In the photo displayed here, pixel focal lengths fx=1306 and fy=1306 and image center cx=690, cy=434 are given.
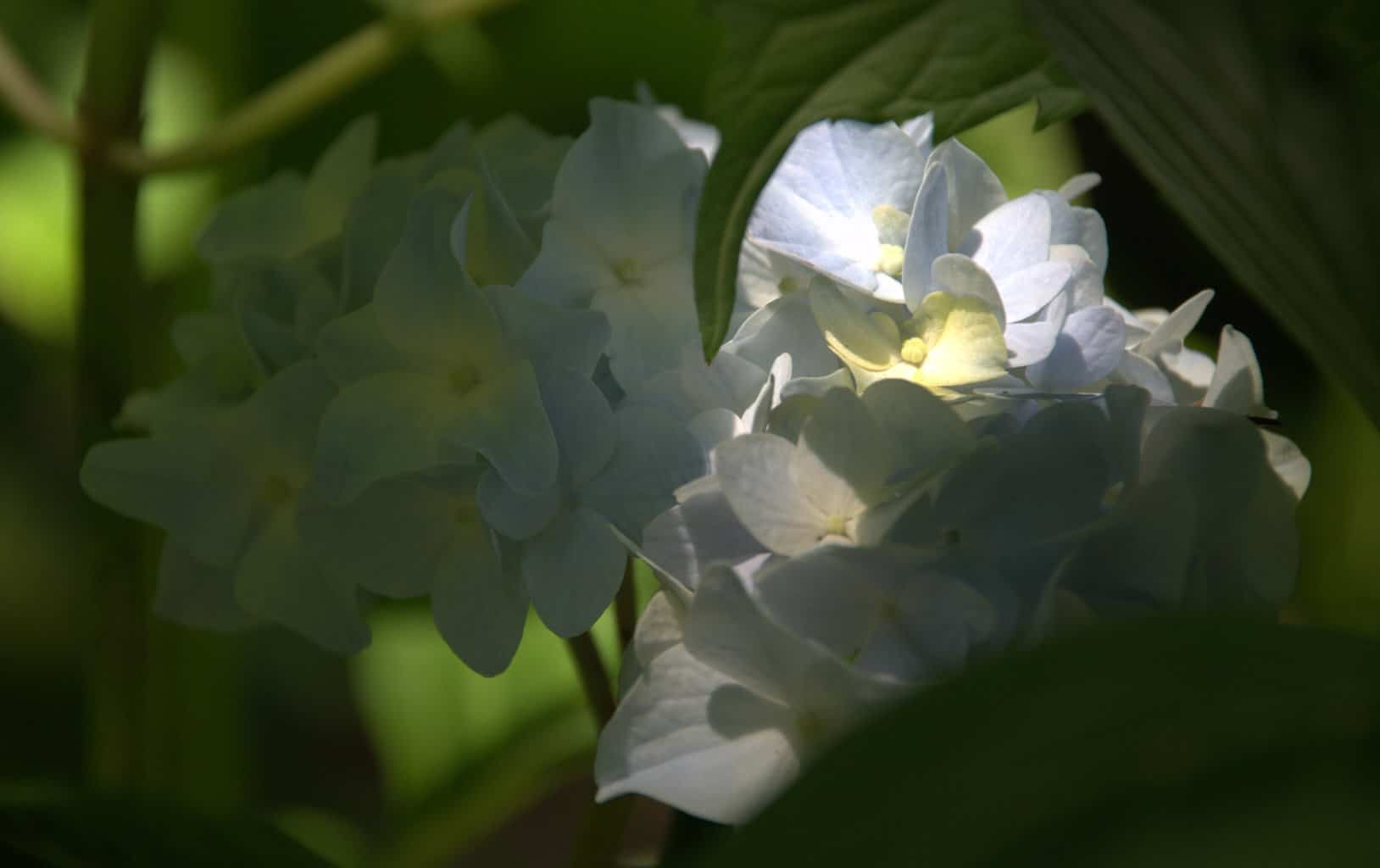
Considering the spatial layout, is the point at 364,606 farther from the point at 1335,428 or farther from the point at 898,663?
the point at 1335,428

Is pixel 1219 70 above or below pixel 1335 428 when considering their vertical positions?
above

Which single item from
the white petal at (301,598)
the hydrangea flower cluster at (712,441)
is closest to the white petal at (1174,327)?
the hydrangea flower cluster at (712,441)

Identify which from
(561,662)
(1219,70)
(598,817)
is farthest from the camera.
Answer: (561,662)

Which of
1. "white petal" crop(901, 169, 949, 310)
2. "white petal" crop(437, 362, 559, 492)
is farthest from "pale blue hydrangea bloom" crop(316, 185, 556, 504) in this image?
"white petal" crop(901, 169, 949, 310)

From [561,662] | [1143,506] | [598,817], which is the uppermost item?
[1143,506]

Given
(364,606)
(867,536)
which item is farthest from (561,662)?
(867,536)

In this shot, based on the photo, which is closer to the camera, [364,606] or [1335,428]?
[364,606]
